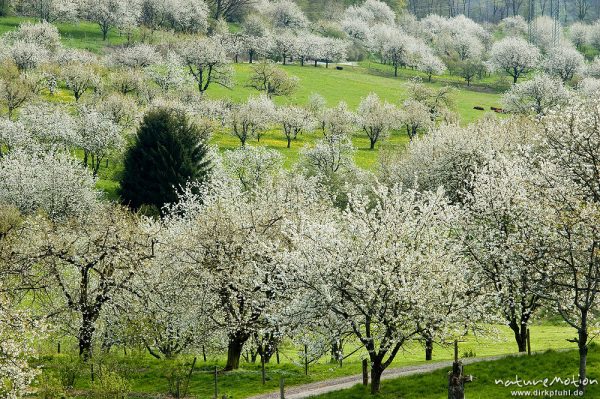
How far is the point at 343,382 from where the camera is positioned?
122 ft

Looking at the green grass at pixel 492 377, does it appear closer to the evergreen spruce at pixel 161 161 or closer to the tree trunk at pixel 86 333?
the tree trunk at pixel 86 333

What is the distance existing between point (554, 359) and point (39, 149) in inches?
2918

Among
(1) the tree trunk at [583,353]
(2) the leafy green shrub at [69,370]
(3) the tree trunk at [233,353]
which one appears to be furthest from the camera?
(3) the tree trunk at [233,353]

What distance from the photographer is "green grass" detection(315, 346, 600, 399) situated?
31094 millimetres

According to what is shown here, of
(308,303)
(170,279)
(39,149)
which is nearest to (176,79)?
(39,149)

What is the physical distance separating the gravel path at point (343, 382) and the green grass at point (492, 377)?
145cm

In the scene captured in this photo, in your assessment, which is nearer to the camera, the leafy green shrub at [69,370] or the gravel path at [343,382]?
the gravel path at [343,382]

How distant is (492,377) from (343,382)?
7.71 metres

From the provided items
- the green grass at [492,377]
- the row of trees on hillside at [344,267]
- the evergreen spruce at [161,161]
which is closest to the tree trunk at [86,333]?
the row of trees on hillside at [344,267]

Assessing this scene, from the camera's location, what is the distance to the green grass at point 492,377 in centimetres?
3109

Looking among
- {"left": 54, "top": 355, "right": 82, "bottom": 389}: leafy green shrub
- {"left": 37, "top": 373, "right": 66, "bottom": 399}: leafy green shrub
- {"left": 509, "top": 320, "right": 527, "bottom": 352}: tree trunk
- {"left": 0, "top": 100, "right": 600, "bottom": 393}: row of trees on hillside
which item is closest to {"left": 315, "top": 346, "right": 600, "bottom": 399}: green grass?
{"left": 0, "top": 100, "right": 600, "bottom": 393}: row of trees on hillside

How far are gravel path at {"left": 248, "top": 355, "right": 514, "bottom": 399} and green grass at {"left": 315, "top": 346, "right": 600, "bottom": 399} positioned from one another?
145 cm

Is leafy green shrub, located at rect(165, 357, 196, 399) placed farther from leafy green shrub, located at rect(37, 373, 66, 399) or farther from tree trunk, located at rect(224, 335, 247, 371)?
leafy green shrub, located at rect(37, 373, 66, 399)

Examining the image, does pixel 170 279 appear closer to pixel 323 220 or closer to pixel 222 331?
pixel 222 331
